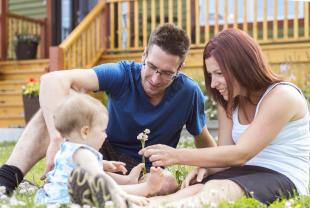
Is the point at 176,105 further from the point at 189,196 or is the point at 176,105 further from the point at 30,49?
the point at 30,49

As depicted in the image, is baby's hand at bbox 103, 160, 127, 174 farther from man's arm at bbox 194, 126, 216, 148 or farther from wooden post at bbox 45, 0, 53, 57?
wooden post at bbox 45, 0, 53, 57

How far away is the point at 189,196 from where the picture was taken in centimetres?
325

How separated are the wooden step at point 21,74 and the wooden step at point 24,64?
0.16 m

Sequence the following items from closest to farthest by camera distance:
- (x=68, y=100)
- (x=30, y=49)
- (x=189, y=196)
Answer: (x=68, y=100), (x=189, y=196), (x=30, y=49)

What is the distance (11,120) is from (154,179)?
8.46m

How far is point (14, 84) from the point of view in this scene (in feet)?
37.4

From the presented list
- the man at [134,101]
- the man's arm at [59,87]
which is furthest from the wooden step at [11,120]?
the man's arm at [59,87]

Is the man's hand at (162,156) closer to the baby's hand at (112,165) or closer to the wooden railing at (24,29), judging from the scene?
the baby's hand at (112,165)

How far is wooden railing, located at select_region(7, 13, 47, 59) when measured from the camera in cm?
1292

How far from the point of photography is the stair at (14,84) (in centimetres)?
1107

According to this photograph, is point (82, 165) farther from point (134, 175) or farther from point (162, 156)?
point (134, 175)

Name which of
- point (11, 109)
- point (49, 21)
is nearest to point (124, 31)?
point (49, 21)

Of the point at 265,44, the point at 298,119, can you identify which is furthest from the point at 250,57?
the point at 265,44

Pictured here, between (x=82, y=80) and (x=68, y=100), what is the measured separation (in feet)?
3.20
